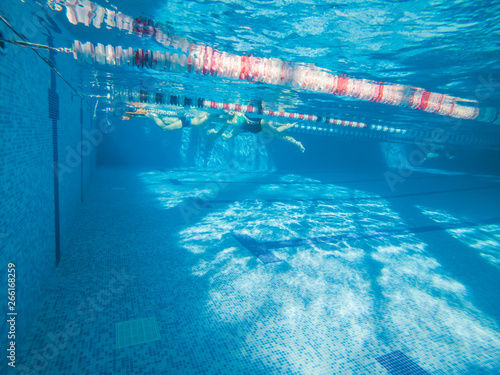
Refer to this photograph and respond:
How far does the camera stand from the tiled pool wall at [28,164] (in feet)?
8.98

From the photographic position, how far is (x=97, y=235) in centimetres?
688

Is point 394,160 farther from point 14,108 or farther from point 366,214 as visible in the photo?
point 14,108

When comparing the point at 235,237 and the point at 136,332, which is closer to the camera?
the point at 136,332

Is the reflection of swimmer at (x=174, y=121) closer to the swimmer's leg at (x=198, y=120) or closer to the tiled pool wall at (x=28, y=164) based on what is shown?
the swimmer's leg at (x=198, y=120)

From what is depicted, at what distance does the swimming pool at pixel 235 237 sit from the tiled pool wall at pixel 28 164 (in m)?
0.04

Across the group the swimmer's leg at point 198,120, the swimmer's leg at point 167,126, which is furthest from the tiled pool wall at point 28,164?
the swimmer's leg at point 198,120

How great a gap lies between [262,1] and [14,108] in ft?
14.0

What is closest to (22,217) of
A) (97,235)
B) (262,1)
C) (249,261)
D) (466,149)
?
(97,235)

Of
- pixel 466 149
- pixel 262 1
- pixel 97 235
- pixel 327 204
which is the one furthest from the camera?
pixel 466 149

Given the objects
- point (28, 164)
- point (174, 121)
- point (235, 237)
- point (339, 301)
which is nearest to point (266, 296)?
point (339, 301)

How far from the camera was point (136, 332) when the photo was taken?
12.5ft

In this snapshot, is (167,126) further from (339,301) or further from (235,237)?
(339,301)

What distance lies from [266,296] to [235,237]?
2.94m

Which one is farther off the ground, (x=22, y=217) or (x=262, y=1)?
(x=262, y=1)
